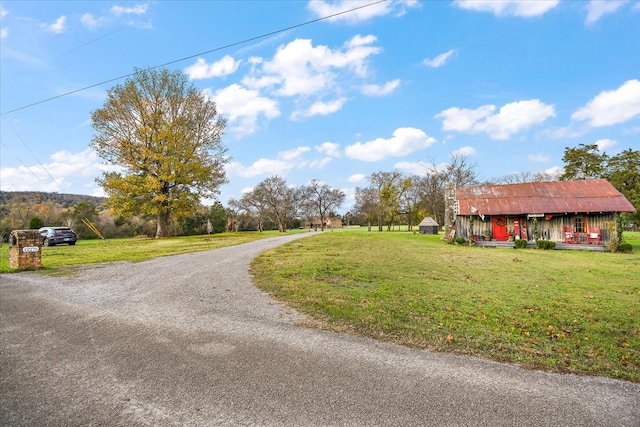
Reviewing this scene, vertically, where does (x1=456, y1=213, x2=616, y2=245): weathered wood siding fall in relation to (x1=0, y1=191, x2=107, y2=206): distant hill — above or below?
below

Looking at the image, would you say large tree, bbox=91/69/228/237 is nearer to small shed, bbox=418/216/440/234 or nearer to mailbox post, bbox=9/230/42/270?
mailbox post, bbox=9/230/42/270

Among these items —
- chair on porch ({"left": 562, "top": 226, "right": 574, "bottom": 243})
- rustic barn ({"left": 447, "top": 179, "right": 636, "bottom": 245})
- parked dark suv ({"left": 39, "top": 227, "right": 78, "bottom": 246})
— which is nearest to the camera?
rustic barn ({"left": 447, "top": 179, "right": 636, "bottom": 245})

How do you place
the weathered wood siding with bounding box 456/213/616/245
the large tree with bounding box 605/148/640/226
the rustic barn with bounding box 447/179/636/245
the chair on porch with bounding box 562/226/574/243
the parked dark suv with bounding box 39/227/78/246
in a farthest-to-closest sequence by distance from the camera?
1. the large tree with bounding box 605/148/640/226
2. the chair on porch with bounding box 562/226/574/243
3. the parked dark suv with bounding box 39/227/78/246
4. the rustic barn with bounding box 447/179/636/245
5. the weathered wood siding with bounding box 456/213/616/245

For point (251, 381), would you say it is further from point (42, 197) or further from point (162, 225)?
point (42, 197)

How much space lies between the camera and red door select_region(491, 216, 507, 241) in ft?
84.8

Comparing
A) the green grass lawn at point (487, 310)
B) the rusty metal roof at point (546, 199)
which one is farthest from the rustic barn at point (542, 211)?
the green grass lawn at point (487, 310)

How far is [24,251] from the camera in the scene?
1097 cm

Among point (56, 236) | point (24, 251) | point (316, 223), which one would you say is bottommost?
point (24, 251)

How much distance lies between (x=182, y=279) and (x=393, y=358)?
696 cm

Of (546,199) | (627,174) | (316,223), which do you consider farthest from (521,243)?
(316,223)

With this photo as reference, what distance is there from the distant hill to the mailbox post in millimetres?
41264

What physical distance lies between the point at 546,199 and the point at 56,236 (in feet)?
120

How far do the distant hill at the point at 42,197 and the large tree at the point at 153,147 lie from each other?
78.3ft

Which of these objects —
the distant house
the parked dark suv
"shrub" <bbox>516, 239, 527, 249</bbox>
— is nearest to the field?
"shrub" <bbox>516, 239, 527, 249</bbox>
